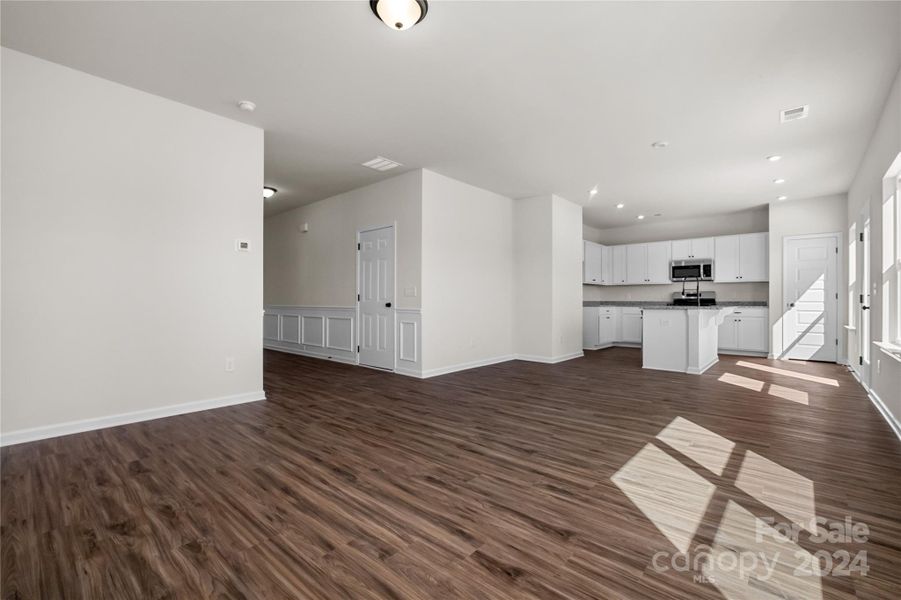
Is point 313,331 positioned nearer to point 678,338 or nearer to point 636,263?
point 678,338

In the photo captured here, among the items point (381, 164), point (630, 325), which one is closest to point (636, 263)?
point (630, 325)

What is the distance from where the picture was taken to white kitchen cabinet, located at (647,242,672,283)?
8547mm

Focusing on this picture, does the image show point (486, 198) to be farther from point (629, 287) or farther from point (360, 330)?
point (629, 287)

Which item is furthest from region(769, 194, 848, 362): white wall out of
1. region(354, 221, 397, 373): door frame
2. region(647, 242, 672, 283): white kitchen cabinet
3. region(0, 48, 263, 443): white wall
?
region(0, 48, 263, 443): white wall

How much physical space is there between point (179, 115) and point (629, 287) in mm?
8938

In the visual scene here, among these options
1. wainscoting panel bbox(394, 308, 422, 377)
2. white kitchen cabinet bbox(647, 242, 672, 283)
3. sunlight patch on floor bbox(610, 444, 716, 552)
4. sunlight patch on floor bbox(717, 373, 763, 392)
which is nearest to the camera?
sunlight patch on floor bbox(610, 444, 716, 552)

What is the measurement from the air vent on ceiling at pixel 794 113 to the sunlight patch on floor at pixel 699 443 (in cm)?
295

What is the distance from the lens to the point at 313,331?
7.26 metres

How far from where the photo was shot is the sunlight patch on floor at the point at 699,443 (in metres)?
2.57

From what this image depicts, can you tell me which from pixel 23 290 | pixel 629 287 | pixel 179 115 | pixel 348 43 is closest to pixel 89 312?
pixel 23 290

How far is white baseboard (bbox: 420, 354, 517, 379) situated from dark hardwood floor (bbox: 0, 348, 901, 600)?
157 centimetres

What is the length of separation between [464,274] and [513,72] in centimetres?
331

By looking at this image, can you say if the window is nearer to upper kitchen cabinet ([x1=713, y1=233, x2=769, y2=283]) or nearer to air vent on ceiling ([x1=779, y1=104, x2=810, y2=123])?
air vent on ceiling ([x1=779, y1=104, x2=810, y2=123])

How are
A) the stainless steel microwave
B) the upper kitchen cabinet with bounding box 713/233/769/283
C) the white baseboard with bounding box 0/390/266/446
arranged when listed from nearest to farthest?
the white baseboard with bounding box 0/390/266/446 < the upper kitchen cabinet with bounding box 713/233/769/283 < the stainless steel microwave
